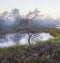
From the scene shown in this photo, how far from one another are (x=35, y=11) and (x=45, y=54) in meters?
5.32

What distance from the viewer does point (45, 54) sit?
325 inches

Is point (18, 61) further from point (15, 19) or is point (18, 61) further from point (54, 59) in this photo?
point (15, 19)

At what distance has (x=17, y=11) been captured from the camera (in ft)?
45.2

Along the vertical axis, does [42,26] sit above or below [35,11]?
below

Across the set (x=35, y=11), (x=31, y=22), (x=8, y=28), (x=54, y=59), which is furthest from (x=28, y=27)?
(x=54, y=59)

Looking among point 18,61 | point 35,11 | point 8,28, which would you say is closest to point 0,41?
point 8,28

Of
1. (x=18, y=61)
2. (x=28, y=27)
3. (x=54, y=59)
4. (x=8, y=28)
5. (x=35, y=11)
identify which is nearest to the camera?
(x=18, y=61)

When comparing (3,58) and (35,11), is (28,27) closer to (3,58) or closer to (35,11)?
(35,11)

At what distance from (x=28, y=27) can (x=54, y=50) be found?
3.46 m

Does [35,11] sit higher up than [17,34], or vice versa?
[35,11]

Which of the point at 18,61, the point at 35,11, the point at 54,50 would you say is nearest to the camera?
the point at 18,61

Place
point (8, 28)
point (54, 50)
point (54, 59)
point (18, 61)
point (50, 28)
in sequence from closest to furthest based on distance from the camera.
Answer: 1. point (18, 61)
2. point (54, 59)
3. point (54, 50)
4. point (8, 28)
5. point (50, 28)

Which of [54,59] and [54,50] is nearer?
[54,59]

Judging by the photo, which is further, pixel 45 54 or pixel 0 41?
pixel 0 41
